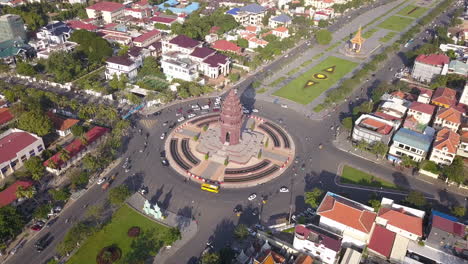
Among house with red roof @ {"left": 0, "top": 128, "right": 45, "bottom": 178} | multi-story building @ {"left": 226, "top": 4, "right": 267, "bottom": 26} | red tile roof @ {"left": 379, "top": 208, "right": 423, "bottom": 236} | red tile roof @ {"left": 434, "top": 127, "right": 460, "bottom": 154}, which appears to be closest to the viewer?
red tile roof @ {"left": 379, "top": 208, "right": 423, "bottom": 236}

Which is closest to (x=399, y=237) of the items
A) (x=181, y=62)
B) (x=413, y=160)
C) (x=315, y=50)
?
(x=413, y=160)

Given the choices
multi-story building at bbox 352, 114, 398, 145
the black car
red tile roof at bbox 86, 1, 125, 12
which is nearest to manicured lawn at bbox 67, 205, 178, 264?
Result: the black car

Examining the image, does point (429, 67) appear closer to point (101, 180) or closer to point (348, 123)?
point (348, 123)

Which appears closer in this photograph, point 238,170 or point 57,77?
point 238,170

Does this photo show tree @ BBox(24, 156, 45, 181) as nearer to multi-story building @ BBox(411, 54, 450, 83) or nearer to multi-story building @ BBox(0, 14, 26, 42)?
multi-story building @ BBox(0, 14, 26, 42)

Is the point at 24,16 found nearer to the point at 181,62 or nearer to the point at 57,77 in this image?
the point at 57,77

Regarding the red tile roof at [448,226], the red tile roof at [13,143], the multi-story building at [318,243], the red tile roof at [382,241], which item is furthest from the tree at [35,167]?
the red tile roof at [448,226]
